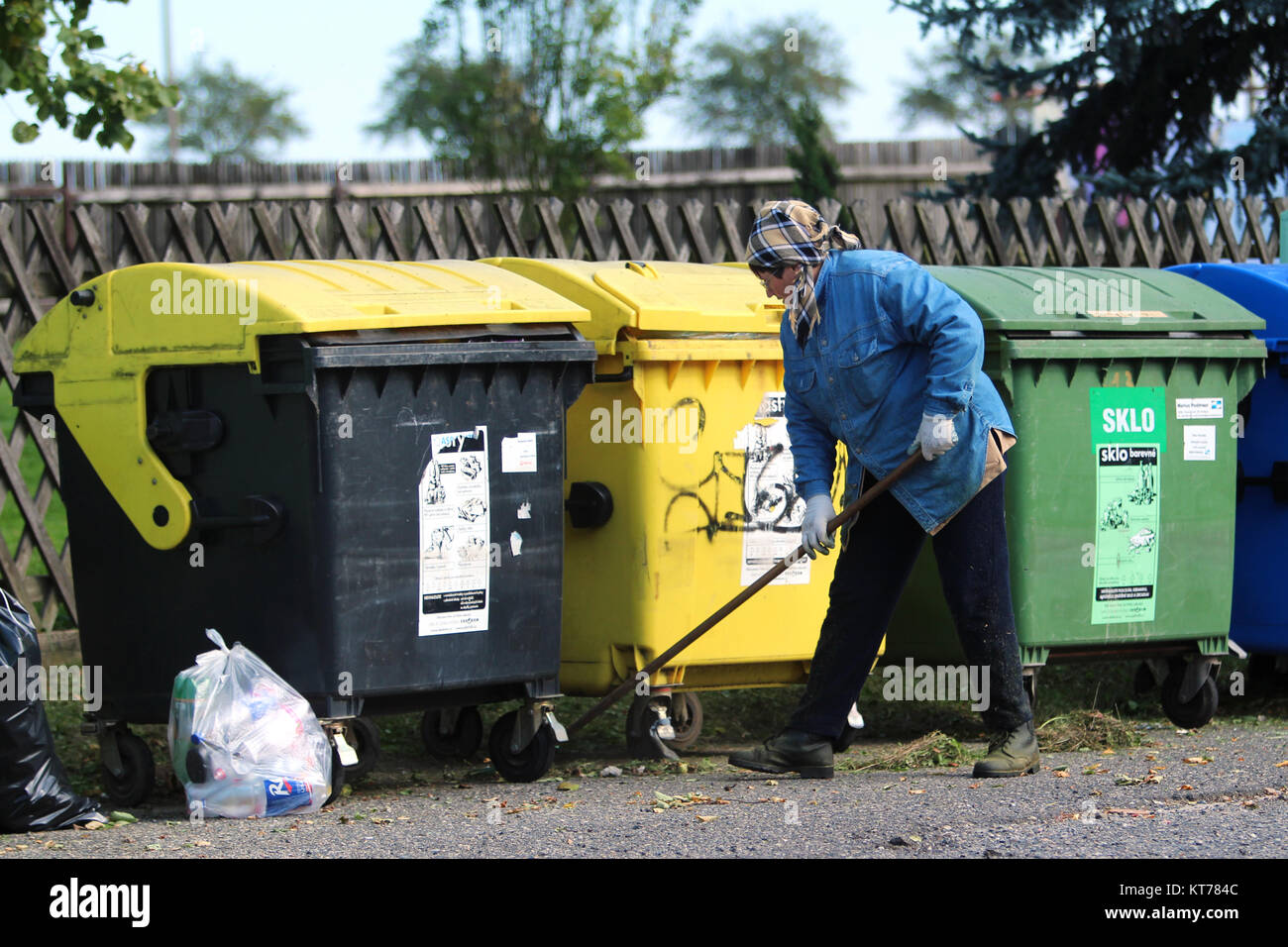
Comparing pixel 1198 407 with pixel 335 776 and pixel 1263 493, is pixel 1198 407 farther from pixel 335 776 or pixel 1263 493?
pixel 335 776

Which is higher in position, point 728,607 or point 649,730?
point 728,607

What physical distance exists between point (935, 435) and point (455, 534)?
4.44 ft

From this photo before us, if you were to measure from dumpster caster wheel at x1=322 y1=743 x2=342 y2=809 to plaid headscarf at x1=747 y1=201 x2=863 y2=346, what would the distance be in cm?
171

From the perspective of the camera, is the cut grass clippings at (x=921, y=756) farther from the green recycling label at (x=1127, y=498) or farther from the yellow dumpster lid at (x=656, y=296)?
the yellow dumpster lid at (x=656, y=296)

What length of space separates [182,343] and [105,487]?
21.7 inches

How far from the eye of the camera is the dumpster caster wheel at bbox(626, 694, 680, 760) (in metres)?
5.63

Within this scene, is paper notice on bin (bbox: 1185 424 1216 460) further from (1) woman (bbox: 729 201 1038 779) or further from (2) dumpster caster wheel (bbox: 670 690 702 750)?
(2) dumpster caster wheel (bbox: 670 690 702 750)

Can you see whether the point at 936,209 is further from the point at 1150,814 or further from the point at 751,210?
the point at 1150,814

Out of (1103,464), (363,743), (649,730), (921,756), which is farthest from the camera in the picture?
(1103,464)

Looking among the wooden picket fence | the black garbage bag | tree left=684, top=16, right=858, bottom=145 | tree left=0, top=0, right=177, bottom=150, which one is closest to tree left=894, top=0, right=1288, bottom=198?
the wooden picket fence

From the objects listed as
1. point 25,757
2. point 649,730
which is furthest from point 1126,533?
point 25,757

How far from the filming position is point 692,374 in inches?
218

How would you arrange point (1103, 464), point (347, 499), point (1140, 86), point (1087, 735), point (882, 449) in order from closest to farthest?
point (347, 499), point (882, 449), point (1087, 735), point (1103, 464), point (1140, 86)

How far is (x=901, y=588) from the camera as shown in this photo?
5098mm
